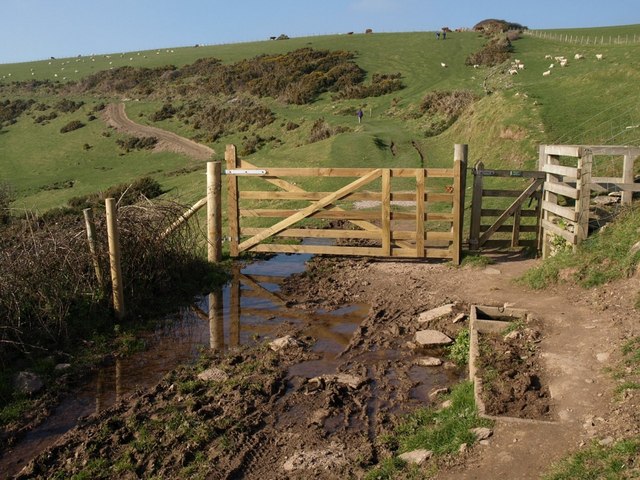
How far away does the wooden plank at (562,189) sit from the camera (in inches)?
433

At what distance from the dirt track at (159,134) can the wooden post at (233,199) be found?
98.2 feet

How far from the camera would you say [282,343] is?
348 inches

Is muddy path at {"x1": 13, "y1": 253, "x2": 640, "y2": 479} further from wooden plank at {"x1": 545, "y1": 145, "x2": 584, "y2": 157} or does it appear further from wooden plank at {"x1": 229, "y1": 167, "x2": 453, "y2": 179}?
wooden plank at {"x1": 229, "y1": 167, "x2": 453, "y2": 179}

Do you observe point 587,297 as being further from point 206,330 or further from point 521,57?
point 521,57

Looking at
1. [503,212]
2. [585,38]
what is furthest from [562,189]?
[585,38]

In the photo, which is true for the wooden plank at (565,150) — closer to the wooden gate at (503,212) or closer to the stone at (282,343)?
the wooden gate at (503,212)

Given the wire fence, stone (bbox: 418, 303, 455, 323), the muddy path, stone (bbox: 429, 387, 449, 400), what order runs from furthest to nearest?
the wire fence < stone (bbox: 418, 303, 455, 323) < stone (bbox: 429, 387, 449, 400) < the muddy path

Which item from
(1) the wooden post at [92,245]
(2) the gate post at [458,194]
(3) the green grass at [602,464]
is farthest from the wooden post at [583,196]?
(1) the wooden post at [92,245]

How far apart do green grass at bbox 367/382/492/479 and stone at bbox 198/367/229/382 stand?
2.42 meters

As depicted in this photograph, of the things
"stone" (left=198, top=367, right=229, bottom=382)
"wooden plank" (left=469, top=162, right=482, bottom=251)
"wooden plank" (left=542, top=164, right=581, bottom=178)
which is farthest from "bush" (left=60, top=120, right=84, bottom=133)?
"stone" (left=198, top=367, right=229, bottom=382)

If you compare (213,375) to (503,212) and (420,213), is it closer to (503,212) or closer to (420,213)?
(420,213)

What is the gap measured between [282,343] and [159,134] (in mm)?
49603

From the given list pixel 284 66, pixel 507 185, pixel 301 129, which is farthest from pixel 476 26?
pixel 507 185

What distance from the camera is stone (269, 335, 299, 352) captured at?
28.7 feet
